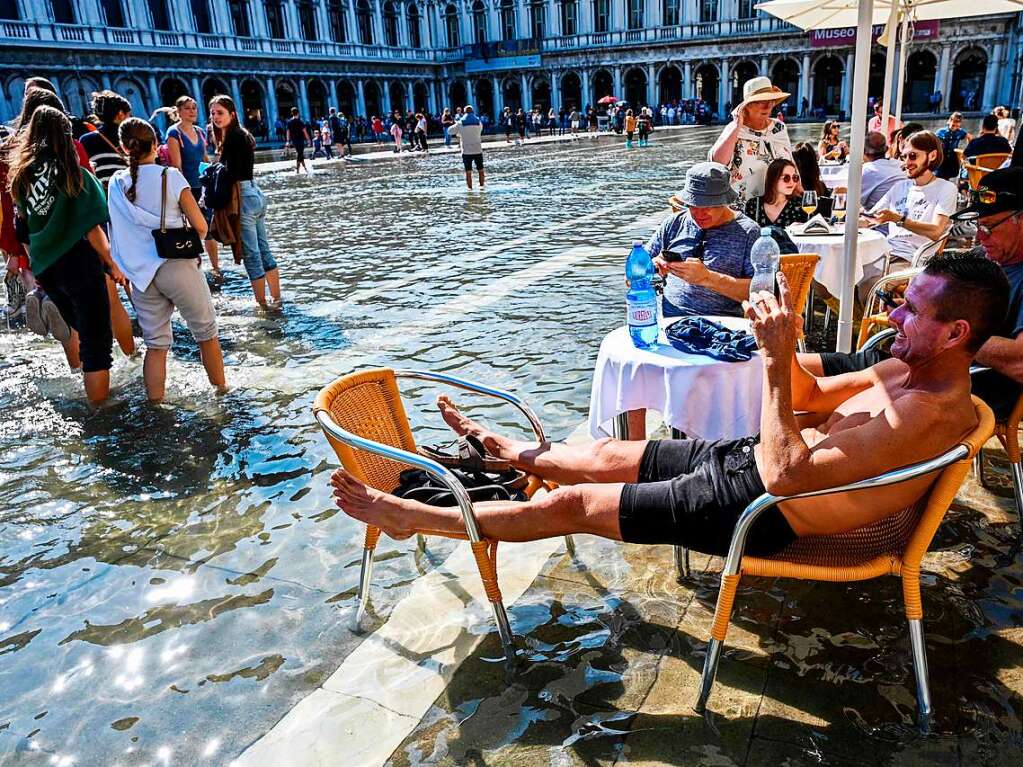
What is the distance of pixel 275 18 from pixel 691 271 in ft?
162

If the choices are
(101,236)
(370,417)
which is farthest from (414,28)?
(370,417)

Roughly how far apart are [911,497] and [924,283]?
546 millimetres

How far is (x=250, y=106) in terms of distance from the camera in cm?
4497

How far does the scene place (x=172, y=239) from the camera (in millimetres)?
4258

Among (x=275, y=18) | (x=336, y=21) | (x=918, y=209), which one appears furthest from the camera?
(x=336, y=21)

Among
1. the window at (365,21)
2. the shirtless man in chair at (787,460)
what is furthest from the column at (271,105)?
the shirtless man in chair at (787,460)

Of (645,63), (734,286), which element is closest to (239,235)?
(734,286)

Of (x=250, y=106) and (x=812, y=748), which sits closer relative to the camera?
(x=812, y=748)

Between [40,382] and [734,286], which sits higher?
[734,286]

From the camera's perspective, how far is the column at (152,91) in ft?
126

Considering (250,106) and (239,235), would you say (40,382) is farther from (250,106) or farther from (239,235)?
(250,106)

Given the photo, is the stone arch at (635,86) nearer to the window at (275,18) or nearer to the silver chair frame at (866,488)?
the window at (275,18)

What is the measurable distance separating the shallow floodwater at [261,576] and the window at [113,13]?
3860 centimetres

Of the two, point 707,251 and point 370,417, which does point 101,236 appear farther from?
point 707,251
